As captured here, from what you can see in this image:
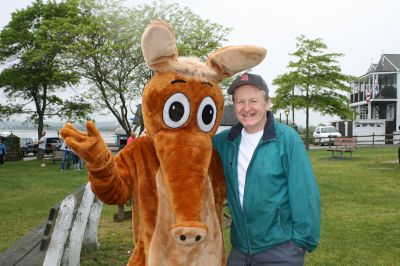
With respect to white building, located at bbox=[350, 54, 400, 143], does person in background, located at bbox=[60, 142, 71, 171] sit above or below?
below

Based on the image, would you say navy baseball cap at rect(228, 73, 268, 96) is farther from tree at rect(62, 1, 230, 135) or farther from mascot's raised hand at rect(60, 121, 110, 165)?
tree at rect(62, 1, 230, 135)

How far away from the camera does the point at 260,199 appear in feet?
8.66

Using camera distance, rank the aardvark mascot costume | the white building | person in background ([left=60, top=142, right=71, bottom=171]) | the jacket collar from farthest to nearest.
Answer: the white building < person in background ([left=60, top=142, right=71, bottom=171]) < the jacket collar < the aardvark mascot costume

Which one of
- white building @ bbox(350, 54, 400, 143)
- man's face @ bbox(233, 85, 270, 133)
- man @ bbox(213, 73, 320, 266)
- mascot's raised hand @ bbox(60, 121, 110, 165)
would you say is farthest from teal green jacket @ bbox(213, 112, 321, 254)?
white building @ bbox(350, 54, 400, 143)

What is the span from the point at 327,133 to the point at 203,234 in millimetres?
38752

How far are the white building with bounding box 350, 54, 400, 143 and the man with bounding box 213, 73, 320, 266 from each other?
42.0 m

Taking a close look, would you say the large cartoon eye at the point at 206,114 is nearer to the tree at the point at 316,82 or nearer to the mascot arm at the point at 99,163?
the mascot arm at the point at 99,163

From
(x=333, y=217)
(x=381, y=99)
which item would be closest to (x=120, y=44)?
(x=333, y=217)

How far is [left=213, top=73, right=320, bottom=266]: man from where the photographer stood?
8.52ft

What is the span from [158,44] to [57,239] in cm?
185

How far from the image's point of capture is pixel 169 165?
8.24 feet

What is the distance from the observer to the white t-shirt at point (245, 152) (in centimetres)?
275

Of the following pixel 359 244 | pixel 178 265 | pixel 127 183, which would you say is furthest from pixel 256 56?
pixel 359 244

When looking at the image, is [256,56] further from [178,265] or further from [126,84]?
[126,84]
